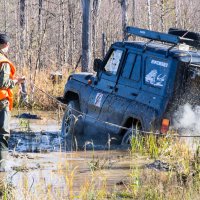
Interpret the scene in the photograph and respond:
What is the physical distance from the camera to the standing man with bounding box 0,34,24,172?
858 centimetres

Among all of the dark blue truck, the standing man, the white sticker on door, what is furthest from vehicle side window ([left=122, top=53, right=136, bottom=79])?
the standing man

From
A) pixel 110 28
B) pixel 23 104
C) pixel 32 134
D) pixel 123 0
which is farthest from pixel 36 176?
pixel 110 28

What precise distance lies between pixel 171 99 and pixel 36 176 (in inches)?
114

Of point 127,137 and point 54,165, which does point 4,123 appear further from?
point 127,137

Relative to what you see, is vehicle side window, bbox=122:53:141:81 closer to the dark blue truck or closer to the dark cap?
the dark blue truck

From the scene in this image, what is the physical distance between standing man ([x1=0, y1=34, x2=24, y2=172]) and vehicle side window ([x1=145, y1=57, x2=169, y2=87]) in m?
2.71

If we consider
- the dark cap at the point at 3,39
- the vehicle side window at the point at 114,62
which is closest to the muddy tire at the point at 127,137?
the vehicle side window at the point at 114,62

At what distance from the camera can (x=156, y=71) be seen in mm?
10680

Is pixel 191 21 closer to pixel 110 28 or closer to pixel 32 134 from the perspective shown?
pixel 110 28

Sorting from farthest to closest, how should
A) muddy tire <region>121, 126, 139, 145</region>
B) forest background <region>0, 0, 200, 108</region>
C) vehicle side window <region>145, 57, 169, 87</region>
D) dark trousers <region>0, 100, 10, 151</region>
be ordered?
forest background <region>0, 0, 200, 108</region> → muddy tire <region>121, 126, 139, 145</region> → vehicle side window <region>145, 57, 169, 87</region> → dark trousers <region>0, 100, 10, 151</region>

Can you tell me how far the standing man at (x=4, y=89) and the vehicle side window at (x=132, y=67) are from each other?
2.88 metres

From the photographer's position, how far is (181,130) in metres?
10.4

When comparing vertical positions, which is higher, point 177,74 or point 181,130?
point 177,74

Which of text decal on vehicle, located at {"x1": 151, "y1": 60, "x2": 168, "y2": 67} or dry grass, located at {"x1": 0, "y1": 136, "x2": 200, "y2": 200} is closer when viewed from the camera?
dry grass, located at {"x1": 0, "y1": 136, "x2": 200, "y2": 200}
